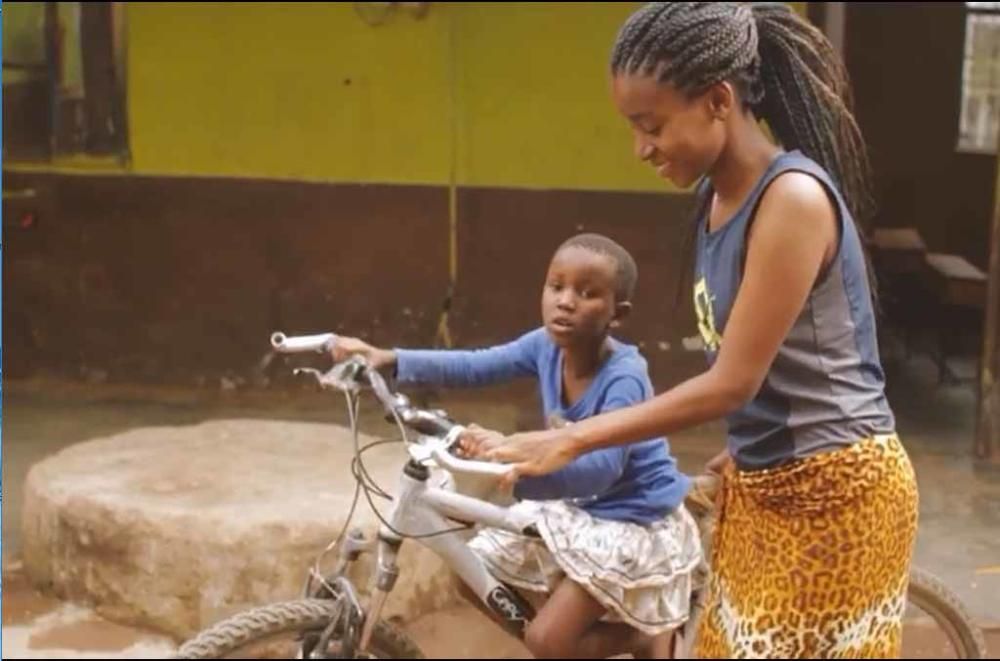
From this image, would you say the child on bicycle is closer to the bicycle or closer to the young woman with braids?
the bicycle

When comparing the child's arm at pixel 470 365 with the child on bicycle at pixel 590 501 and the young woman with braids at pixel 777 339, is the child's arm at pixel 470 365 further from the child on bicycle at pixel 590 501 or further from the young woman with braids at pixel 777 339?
the young woman with braids at pixel 777 339

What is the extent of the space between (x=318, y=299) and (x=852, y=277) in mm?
4817

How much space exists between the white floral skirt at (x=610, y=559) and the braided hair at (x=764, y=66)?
2.48 ft

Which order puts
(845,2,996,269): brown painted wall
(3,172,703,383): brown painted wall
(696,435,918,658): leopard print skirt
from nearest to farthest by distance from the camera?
(696,435,918,658): leopard print skirt
(3,172,703,383): brown painted wall
(845,2,996,269): brown painted wall

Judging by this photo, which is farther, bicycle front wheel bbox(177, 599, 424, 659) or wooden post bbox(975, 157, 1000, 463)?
wooden post bbox(975, 157, 1000, 463)

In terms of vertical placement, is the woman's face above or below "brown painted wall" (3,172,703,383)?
above

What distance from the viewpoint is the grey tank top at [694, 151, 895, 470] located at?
7.19 feet

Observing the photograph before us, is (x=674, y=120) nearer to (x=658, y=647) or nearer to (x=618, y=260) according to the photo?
(x=618, y=260)

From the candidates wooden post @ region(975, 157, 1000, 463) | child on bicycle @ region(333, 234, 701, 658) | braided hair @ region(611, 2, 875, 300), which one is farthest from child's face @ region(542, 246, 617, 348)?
wooden post @ region(975, 157, 1000, 463)

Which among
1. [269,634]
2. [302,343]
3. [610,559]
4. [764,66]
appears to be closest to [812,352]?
[764,66]

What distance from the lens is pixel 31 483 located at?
457 cm

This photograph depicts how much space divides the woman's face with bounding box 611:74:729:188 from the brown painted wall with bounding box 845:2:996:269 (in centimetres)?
770

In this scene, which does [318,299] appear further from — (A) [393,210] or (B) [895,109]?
(B) [895,109]

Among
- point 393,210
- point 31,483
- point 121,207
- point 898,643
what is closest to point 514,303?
point 393,210
